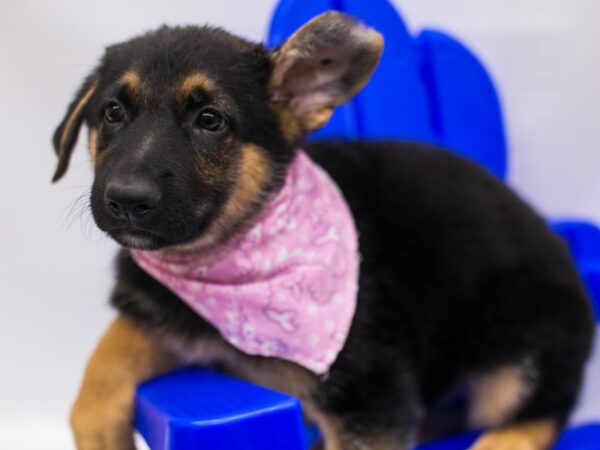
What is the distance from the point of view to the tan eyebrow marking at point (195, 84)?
7.25 feet

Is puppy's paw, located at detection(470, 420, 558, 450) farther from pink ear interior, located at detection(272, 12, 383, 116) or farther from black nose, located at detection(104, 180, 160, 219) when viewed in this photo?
black nose, located at detection(104, 180, 160, 219)

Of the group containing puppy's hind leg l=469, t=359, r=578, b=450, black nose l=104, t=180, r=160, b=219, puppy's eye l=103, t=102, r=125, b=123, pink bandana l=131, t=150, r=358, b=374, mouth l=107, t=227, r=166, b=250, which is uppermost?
puppy's eye l=103, t=102, r=125, b=123

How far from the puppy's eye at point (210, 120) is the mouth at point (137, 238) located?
339 millimetres

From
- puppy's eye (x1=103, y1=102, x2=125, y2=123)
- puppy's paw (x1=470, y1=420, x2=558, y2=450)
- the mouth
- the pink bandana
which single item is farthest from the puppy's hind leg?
puppy's eye (x1=103, y1=102, x2=125, y2=123)

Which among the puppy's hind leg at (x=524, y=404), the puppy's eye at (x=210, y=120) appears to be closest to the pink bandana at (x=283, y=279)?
the puppy's eye at (x=210, y=120)

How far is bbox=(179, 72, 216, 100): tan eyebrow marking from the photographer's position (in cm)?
221

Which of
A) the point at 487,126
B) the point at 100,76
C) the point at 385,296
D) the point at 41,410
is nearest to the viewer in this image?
the point at 100,76

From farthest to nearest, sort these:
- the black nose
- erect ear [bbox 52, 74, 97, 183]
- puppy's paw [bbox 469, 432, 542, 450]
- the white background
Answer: the white background < puppy's paw [bbox 469, 432, 542, 450] < erect ear [bbox 52, 74, 97, 183] < the black nose

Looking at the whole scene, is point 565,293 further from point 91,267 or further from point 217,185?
point 91,267

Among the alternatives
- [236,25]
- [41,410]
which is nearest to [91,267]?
[41,410]

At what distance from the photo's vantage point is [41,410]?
3.47 metres

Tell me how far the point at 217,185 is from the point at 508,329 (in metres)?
1.17

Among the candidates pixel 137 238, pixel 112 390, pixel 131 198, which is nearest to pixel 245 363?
pixel 112 390

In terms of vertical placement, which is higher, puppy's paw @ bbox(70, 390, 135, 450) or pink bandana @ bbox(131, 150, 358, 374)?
pink bandana @ bbox(131, 150, 358, 374)
